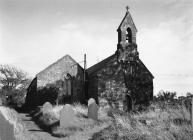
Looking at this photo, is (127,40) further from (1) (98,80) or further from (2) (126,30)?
(1) (98,80)

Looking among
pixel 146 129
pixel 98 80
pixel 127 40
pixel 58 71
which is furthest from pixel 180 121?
pixel 58 71

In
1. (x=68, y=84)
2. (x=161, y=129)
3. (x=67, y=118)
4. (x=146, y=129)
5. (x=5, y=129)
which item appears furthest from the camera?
(x=68, y=84)

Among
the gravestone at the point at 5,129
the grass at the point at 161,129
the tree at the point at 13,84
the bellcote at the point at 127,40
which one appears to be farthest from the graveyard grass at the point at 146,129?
the tree at the point at 13,84

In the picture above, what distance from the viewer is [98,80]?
31484 millimetres

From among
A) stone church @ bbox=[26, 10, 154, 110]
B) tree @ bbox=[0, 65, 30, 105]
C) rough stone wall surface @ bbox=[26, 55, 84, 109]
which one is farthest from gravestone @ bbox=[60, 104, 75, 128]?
tree @ bbox=[0, 65, 30, 105]

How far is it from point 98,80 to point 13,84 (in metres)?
27.6

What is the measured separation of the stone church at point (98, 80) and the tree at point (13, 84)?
15.3m

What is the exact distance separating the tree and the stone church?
15320 mm

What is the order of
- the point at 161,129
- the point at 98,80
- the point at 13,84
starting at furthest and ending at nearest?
the point at 13,84
the point at 98,80
the point at 161,129

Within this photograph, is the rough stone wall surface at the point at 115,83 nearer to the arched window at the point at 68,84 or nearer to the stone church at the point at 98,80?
the stone church at the point at 98,80

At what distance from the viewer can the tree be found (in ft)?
165

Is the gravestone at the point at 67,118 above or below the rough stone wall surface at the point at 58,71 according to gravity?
below

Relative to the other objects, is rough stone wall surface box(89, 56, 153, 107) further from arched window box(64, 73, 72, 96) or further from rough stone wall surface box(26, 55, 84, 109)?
arched window box(64, 73, 72, 96)

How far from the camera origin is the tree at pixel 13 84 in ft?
165
